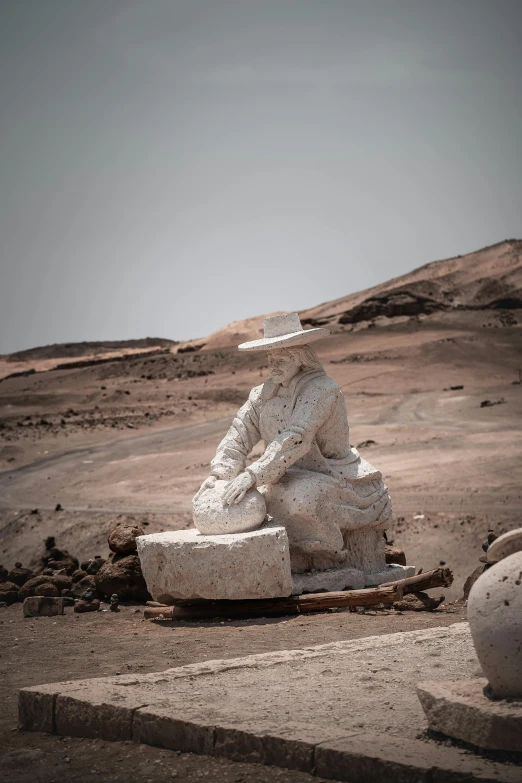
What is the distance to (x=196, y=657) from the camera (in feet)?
25.5

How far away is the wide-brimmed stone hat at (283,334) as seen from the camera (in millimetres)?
10031

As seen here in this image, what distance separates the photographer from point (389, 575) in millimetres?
10344

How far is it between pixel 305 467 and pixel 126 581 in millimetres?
2166

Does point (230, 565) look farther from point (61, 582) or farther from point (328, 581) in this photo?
point (61, 582)

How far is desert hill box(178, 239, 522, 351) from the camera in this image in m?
48.3

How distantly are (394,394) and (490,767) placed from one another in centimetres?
2582

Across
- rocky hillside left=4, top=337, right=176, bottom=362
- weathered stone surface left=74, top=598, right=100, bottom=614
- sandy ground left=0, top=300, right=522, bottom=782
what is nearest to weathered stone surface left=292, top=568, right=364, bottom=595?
sandy ground left=0, top=300, right=522, bottom=782

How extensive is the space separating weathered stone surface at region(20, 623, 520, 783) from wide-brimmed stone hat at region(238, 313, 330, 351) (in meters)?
3.38

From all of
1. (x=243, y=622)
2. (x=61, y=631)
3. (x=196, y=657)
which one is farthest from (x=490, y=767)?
(x=61, y=631)

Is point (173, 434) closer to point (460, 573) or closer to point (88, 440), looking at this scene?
point (88, 440)

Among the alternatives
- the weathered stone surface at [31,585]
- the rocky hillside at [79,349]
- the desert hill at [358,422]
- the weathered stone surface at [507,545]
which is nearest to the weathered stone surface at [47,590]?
the weathered stone surface at [31,585]

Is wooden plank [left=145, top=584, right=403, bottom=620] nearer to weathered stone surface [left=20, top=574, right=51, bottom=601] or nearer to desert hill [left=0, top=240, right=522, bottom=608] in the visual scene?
weathered stone surface [left=20, top=574, right=51, bottom=601]

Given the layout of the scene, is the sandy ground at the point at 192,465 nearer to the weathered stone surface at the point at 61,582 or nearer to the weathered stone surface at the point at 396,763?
the weathered stone surface at the point at 396,763

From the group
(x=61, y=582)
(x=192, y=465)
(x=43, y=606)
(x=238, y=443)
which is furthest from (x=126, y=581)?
(x=192, y=465)
